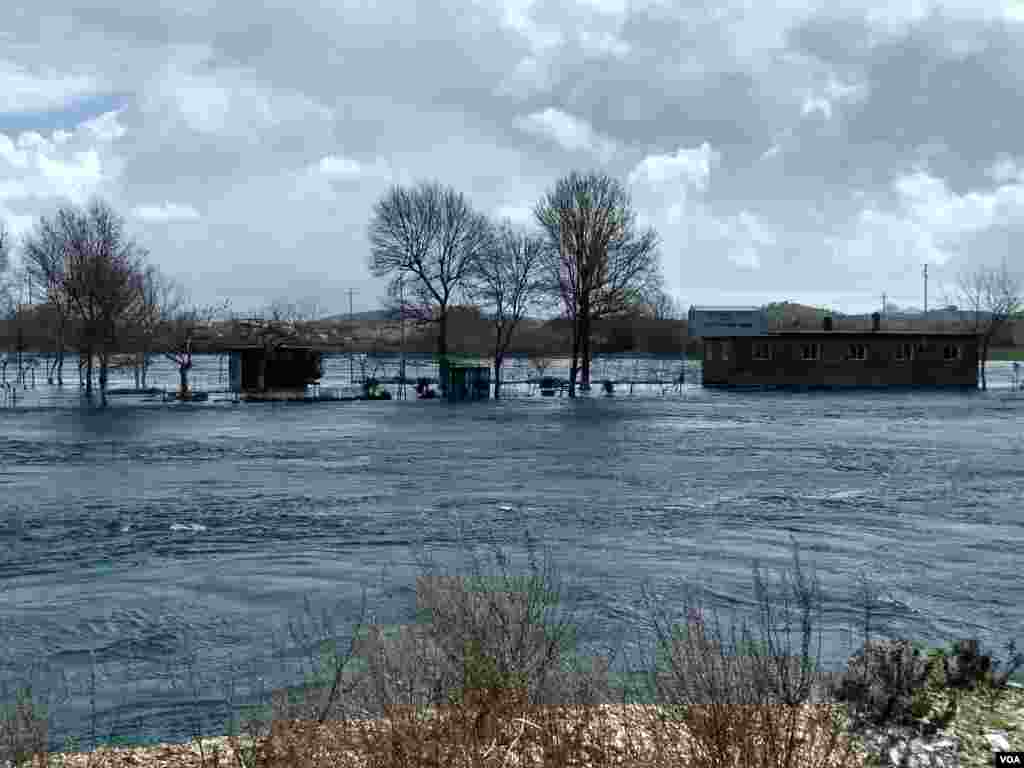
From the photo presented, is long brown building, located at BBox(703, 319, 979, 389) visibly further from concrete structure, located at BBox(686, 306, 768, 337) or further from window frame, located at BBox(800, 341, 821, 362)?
concrete structure, located at BBox(686, 306, 768, 337)

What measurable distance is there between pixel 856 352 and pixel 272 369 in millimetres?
36647

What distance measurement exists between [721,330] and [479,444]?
135ft

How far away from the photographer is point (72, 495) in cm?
2311

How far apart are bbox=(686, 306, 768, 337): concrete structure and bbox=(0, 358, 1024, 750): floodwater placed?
3178 centimetres

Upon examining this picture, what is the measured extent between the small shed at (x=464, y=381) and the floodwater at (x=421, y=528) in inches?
709

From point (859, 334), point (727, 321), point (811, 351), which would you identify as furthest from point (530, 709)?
point (727, 321)

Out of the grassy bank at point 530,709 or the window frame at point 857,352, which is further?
the window frame at point 857,352

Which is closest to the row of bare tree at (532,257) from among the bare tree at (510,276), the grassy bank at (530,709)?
the bare tree at (510,276)

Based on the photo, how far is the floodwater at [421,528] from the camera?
479 inches

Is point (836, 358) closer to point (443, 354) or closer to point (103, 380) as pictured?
point (443, 354)

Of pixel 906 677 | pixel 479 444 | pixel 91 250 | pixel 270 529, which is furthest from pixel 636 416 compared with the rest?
pixel 906 677

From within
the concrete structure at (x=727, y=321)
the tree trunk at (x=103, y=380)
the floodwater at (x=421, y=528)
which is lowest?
the floodwater at (x=421, y=528)

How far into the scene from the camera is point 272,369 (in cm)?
6294

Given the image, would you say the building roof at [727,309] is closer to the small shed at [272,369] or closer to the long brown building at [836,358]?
the long brown building at [836,358]
